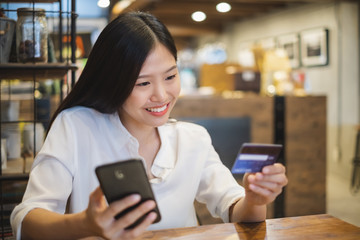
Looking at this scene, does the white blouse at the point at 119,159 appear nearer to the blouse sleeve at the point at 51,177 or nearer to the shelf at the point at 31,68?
the blouse sleeve at the point at 51,177

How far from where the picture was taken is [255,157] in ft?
3.66

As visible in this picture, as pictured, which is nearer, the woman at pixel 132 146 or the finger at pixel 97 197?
the finger at pixel 97 197

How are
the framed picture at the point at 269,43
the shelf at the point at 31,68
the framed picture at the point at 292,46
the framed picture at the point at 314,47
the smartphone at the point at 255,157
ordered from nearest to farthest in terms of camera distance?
the smartphone at the point at 255,157 < the shelf at the point at 31,68 < the framed picture at the point at 314,47 < the framed picture at the point at 292,46 < the framed picture at the point at 269,43

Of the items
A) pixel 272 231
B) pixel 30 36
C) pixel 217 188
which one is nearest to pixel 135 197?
pixel 272 231

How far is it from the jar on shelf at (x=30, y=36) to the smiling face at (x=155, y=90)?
0.54m

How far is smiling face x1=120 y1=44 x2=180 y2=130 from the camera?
132 centimetres

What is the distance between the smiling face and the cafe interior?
0.49 metres

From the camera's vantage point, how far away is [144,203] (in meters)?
0.86

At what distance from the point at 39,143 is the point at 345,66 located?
5791 mm

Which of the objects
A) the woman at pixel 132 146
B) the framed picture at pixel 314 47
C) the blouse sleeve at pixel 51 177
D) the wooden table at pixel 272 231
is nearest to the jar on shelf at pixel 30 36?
the woman at pixel 132 146

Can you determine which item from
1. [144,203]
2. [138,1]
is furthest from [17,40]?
[138,1]

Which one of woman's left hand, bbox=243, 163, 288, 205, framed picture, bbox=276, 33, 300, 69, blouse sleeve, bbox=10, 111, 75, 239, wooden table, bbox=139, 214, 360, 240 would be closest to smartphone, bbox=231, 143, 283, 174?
woman's left hand, bbox=243, 163, 288, 205

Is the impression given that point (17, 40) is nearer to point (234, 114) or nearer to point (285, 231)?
point (285, 231)

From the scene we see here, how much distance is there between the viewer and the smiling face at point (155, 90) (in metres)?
1.32
